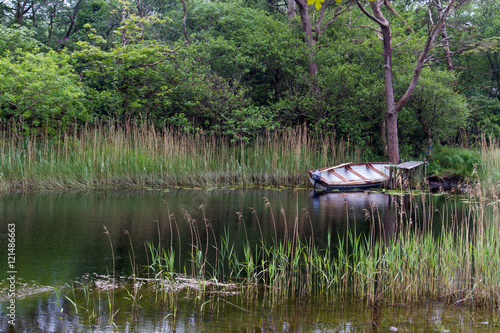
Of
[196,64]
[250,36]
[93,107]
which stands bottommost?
[93,107]

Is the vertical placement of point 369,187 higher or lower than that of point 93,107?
lower

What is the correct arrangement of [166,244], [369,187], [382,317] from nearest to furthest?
[382,317] < [166,244] < [369,187]

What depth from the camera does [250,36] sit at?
16250mm

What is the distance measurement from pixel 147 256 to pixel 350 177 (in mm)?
9079

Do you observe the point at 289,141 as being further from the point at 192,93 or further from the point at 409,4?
the point at 409,4

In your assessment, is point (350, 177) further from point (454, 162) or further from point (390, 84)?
point (454, 162)

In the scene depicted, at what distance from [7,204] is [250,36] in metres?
10.6

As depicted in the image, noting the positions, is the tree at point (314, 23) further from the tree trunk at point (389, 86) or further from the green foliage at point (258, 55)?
the tree trunk at point (389, 86)

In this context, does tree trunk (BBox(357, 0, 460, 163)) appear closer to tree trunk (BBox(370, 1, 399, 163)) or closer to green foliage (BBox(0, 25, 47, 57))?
tree trunk (BBox(370, 1, 399, 163))

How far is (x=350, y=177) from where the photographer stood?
496 inches

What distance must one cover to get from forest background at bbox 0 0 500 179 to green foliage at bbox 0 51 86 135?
0.10 ft

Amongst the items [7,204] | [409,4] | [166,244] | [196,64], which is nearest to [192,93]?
[196,64]

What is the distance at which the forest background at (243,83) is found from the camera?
12.0 m

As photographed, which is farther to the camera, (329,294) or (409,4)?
(409,4)
